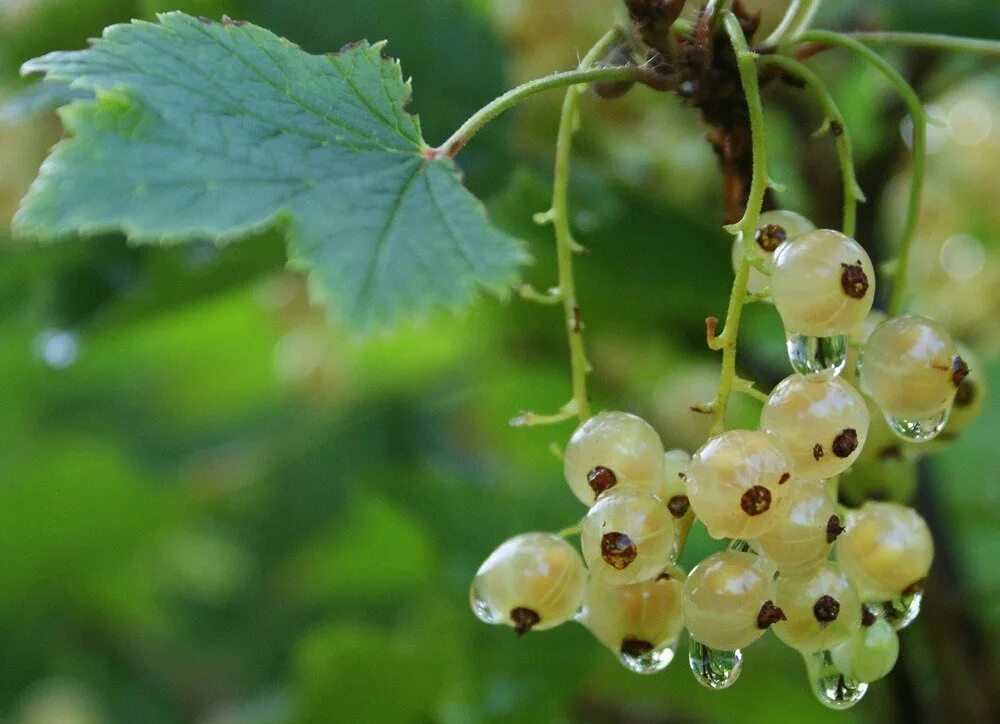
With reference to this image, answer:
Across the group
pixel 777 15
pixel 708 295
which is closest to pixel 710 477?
pixel 708 295

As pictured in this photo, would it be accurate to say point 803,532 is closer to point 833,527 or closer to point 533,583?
point 833,527

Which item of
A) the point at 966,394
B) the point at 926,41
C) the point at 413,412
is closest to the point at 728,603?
the point at 966,394

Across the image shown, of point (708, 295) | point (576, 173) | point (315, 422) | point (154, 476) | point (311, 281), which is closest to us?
point (311, 281)

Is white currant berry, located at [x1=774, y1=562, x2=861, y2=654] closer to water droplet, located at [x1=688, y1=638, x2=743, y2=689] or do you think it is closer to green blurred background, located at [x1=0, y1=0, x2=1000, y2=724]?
water droplet, located at [x1=688, y1=638, x2=743, y2=689]

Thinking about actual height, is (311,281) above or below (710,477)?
above

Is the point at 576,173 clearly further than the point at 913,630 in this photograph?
No

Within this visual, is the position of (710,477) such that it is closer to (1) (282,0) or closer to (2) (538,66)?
(1) (282,0)

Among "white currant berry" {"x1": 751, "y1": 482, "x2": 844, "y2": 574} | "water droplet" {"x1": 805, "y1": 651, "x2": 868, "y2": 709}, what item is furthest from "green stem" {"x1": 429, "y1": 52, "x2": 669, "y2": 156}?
"water droplet" {"x1": 805, "y1": 651, "x2": 868, "y2": 709}
